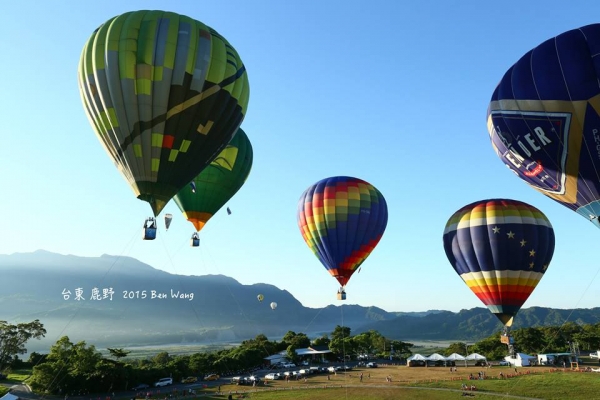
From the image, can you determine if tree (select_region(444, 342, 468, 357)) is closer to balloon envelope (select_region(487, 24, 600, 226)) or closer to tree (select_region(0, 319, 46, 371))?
balloon envelope (select_region(487, 24, 600, 226))

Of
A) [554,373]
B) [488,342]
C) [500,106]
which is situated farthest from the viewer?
[488,342]

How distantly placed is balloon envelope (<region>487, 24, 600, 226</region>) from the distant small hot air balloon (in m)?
19.0

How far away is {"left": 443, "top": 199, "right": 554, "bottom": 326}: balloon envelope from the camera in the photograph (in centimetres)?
3828

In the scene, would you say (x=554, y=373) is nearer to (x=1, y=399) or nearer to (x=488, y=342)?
(x=488, y=342)

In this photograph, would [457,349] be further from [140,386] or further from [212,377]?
[140,386]

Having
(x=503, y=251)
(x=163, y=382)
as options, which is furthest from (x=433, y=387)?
(x=163, y=382)

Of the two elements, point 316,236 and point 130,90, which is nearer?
point 130,90

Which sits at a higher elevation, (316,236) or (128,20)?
(128,20)

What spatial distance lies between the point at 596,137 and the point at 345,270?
26462 mm

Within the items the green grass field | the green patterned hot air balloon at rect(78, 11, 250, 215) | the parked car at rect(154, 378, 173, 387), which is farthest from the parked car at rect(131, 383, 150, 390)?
the green patterned hot air balloon at rect(78, 11, 250, 215)

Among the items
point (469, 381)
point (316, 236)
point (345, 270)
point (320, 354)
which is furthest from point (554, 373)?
point (320, 354)

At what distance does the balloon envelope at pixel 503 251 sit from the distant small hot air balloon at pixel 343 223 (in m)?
8.97

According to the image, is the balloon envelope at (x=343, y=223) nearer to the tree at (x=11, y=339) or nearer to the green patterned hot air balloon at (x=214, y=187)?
the green patterned hot air balloon at (x=214, y=187)

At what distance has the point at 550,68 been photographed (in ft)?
83.6
